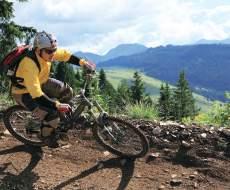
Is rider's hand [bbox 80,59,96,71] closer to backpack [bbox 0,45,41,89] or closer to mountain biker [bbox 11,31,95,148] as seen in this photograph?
mountain biker [bbox 11,31,95,148]

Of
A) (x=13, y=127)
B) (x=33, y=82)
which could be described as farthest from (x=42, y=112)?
(x=13, y=127)

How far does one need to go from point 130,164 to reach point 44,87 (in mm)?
2213

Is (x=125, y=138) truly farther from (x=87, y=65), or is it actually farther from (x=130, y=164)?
(x=87, y=65)

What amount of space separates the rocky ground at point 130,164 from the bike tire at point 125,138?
0.60 feet

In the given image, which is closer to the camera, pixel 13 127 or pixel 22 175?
pixel 22 175

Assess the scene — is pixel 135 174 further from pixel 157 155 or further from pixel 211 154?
pixel 211 154

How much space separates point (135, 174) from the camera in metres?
8.55

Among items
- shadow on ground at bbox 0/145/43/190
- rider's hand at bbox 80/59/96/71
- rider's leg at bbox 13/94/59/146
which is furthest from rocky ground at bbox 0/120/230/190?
rider's hand at bbox 80/59/96/71

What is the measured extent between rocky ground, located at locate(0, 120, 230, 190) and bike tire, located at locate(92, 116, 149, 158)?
0.60 ft

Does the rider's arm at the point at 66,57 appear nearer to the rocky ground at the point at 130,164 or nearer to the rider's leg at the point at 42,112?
the rider's leg at the point at 42,112

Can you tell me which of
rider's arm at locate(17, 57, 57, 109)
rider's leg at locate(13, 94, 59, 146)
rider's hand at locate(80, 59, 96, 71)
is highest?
rider's hand at locate(80, 59, 96, 71)

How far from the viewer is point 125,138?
8.88m

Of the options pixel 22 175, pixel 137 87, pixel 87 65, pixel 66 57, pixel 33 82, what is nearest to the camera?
pixel 33 82

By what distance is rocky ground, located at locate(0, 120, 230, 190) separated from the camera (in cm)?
820
